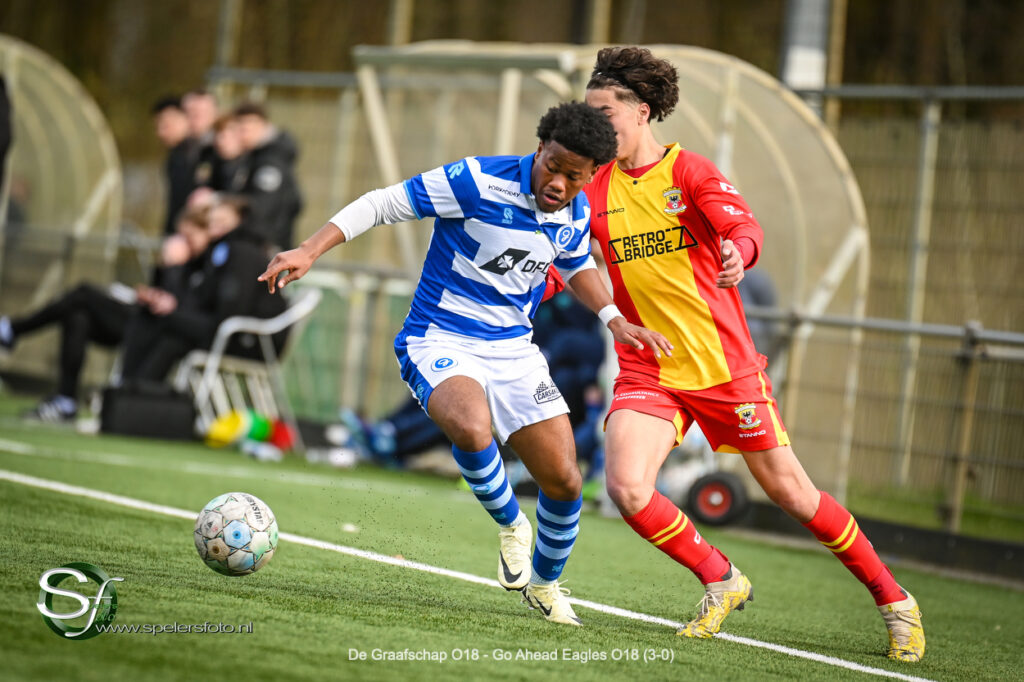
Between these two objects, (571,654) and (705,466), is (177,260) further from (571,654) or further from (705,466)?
(571,654)

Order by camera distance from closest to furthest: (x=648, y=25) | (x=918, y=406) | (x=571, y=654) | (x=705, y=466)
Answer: (x=571, y=654)
(x=918, y=406)
(x=705, y=466)
(x=648, y=25)

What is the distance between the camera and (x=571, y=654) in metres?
4.32

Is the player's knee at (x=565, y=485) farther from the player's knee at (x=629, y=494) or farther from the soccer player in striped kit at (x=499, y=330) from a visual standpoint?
the player's knee at (x=629, y=494)

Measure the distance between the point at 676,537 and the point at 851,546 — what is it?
2.29 ft

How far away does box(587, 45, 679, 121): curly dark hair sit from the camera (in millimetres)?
5184

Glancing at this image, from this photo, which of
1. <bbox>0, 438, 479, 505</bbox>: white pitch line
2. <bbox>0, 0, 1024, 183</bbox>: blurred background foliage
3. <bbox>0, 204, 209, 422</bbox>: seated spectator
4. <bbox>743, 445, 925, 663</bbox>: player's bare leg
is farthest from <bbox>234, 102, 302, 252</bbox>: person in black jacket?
<bbox>743, 445, 925, 663</bbox>: player's bare leg

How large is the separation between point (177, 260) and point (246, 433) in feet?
5.16

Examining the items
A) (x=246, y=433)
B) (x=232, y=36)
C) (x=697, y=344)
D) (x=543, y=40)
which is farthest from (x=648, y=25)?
(x=697, y=344)

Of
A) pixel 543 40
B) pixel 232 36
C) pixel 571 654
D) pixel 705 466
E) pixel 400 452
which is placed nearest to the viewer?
pixel 571 654

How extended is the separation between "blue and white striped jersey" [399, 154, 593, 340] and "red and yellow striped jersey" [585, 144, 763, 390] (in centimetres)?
18

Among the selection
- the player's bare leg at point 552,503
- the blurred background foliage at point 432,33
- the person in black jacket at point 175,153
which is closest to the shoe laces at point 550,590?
the player's bare leg at point 552,503

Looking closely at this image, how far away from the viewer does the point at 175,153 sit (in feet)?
39.8

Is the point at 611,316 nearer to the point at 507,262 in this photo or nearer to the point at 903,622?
the point at 507,262

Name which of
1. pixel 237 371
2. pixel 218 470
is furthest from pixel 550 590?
pixel 237 371
